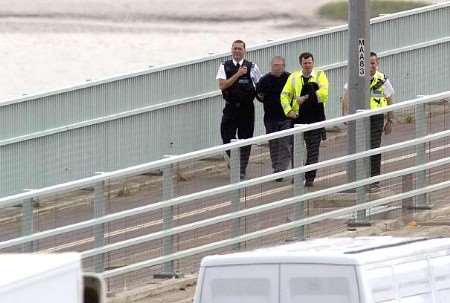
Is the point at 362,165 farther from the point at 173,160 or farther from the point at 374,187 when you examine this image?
the point at 173,160

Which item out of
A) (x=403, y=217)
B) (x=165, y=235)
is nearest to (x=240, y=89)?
(x=403, y=217)

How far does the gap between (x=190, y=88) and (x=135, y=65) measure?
13870 mm

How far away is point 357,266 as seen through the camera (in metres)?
10.6

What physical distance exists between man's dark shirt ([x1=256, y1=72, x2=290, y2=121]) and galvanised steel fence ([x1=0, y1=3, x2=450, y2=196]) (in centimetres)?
199

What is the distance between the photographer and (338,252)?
10773mm

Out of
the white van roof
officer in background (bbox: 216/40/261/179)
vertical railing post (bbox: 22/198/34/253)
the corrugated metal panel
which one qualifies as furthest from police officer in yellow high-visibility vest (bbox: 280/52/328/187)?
the white van roof

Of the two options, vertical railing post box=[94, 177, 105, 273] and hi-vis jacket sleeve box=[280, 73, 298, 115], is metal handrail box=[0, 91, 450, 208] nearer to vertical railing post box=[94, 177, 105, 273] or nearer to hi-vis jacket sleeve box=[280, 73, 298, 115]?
vertical railing post box=[94, 177, 105, 273]

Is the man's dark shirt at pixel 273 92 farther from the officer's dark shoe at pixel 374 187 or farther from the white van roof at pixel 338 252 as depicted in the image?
the white van roof at pixel 338 252

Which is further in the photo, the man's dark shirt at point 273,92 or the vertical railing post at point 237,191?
the man's dark shirt at point 273,92

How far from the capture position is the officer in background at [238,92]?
2005cm

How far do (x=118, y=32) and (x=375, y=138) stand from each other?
72.6ft

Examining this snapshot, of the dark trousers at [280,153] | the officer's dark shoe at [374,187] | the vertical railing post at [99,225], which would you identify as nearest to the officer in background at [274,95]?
the officer's dark shoe at [374,187]

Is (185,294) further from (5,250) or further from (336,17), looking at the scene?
(336,17)

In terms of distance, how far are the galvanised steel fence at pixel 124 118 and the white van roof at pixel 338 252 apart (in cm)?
869
